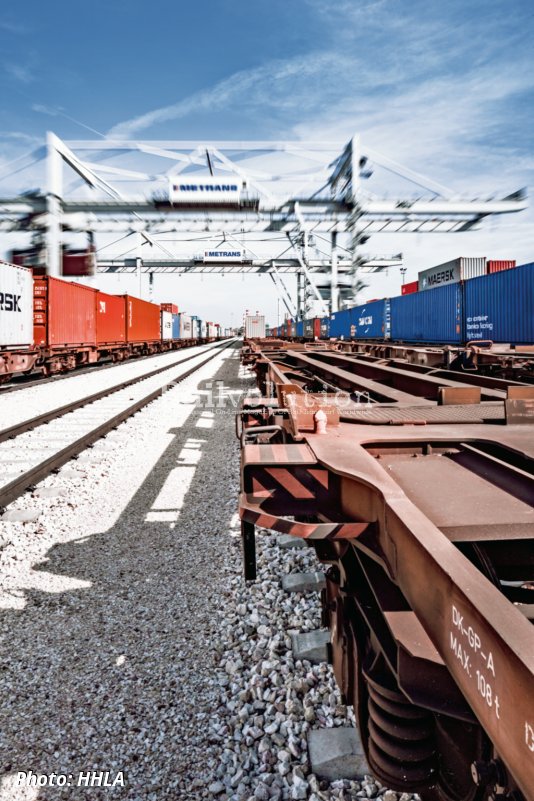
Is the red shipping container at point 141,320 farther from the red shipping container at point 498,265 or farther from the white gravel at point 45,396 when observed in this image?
the red shipping container at point 498,265

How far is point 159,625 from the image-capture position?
10.4 ft

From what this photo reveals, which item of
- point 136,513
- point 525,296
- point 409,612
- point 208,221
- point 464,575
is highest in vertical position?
point 208,221

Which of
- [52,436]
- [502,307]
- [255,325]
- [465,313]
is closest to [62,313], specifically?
[52,436]

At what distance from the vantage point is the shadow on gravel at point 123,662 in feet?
7.19

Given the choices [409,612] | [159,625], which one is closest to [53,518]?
[159,625]

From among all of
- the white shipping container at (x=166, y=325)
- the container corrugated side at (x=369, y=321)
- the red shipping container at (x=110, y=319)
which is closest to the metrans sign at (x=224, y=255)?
the white shipping container at (x=166, y=325)

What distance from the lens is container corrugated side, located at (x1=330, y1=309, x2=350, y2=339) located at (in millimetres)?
28094

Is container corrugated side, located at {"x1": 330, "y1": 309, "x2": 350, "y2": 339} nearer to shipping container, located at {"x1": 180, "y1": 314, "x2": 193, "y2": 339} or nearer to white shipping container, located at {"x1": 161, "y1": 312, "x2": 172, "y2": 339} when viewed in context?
white shipping container, located at {"x1": 161, "y1": 312, "x2": 172, "y2": 339}

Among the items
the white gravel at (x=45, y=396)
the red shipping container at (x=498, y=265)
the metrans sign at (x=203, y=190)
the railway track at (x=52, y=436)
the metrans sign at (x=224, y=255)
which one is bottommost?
the railway track at (x=52, y=436)

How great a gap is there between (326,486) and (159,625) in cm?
172

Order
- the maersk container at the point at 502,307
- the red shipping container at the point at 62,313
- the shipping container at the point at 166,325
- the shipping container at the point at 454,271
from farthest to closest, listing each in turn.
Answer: the shipping container at the point at 166,325
the shipping container at the point at 454,271
the red shipping container at the point at 62,313
the maersk container at the point at 502,307

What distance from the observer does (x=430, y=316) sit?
54.5ft

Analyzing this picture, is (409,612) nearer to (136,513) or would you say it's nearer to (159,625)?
(159,625)

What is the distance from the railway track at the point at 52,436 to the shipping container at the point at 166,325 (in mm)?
31191
